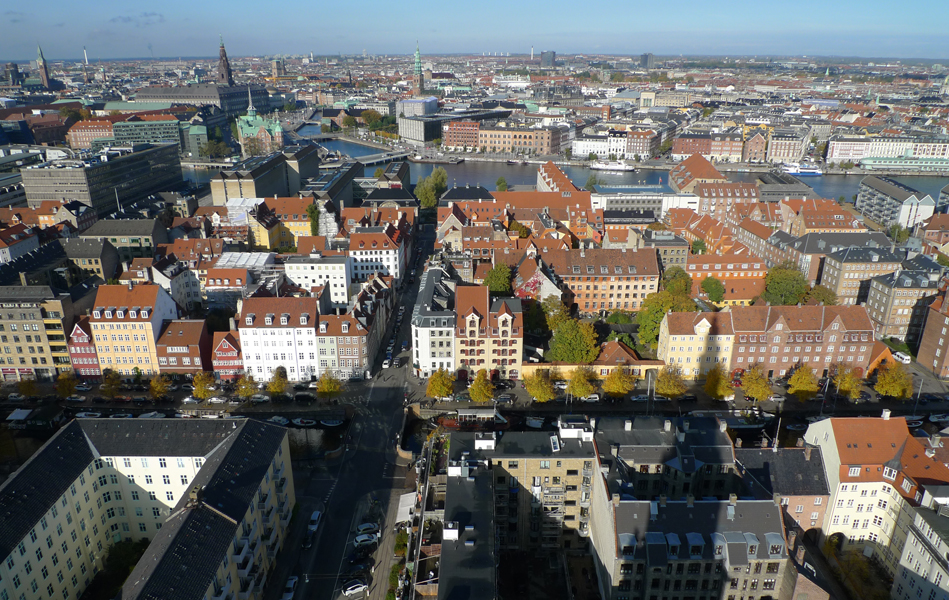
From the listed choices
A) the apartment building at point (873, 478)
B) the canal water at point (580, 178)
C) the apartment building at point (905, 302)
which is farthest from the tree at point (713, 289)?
the canal water at point (580, 178)

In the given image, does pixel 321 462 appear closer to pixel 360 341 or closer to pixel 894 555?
pixel 360 341

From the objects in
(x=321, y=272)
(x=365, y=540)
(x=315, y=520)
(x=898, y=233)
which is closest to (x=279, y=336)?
(x=321, y=272)

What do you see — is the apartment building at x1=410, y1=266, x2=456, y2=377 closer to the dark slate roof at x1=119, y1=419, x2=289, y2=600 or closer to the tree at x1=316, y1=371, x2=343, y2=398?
the tree at x1=316, y1=371, x2=343, y2=398

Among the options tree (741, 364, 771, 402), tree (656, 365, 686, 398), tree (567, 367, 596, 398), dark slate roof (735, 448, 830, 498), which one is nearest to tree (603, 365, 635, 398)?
tree (567, 367, 596, 398)

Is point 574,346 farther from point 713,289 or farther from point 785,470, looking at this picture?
point 713,289

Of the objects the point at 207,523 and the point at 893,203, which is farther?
the point at 893,203

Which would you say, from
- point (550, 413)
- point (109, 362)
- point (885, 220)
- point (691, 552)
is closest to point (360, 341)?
point (550, 413)
